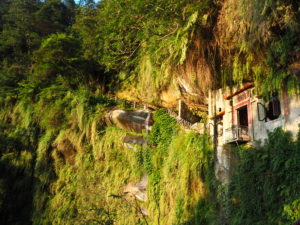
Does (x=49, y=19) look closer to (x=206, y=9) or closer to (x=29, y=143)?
(x=29, y=143)

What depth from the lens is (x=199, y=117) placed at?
15094mm

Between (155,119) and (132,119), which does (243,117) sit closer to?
(155,119)

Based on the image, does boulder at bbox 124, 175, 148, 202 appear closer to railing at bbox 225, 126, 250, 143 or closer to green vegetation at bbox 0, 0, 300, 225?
green vegetation at bbox 0, 0, 300, 225

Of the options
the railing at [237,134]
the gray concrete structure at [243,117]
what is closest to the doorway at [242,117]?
the gray concrete structure at [243,117]

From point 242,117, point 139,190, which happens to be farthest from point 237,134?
point 139,190

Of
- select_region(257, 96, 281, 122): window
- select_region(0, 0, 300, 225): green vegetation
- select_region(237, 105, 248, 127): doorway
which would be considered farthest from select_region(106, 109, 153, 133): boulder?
select_region(257, 96, 281, 122): window

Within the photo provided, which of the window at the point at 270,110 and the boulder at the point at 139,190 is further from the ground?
the window at the point at 270,110

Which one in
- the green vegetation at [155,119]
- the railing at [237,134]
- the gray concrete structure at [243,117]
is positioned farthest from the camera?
the railing at [237,134]

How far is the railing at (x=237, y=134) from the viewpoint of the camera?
8.23m

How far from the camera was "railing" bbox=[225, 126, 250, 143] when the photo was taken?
27.0 ft

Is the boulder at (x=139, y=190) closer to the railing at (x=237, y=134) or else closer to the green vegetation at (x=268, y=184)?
the railing at (x=237, y=134)

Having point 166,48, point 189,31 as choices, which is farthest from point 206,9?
point 166,48

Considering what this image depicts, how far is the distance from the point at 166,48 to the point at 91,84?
32.5 ft

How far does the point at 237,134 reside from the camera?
27.2ft
